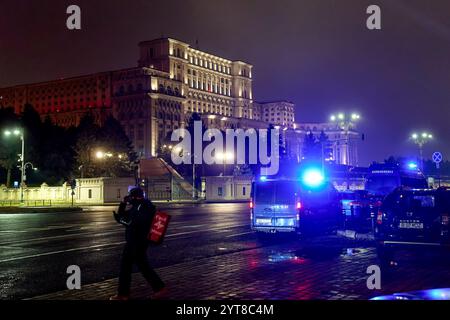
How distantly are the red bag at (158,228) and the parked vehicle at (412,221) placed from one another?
233 inches

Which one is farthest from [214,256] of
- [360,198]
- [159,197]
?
[159,197]

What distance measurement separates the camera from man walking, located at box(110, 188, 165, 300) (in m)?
8.17

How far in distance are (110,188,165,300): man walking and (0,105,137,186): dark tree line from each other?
62.6 m

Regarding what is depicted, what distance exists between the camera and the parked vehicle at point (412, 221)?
11.7m

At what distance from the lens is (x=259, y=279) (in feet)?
32.7

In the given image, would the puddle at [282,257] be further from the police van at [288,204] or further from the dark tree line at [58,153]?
the dark tree line at [58,153]

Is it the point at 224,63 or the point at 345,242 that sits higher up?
the point at 224,63

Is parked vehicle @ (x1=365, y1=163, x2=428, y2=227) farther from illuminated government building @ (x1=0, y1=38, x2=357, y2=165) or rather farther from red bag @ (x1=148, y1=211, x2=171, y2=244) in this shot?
illuminated government building @ (x1=0, y1=38, x2=357, y2=165)

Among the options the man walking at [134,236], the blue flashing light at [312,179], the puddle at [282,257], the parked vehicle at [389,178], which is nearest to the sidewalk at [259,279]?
the puddle at [282,257]

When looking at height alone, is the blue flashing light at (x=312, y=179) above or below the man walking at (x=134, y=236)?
above

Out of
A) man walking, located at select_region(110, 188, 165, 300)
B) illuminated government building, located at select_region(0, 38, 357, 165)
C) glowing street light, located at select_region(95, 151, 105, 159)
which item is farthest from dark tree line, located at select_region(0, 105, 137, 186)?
man walking, located at select_region(110, 188, 165, 300)
